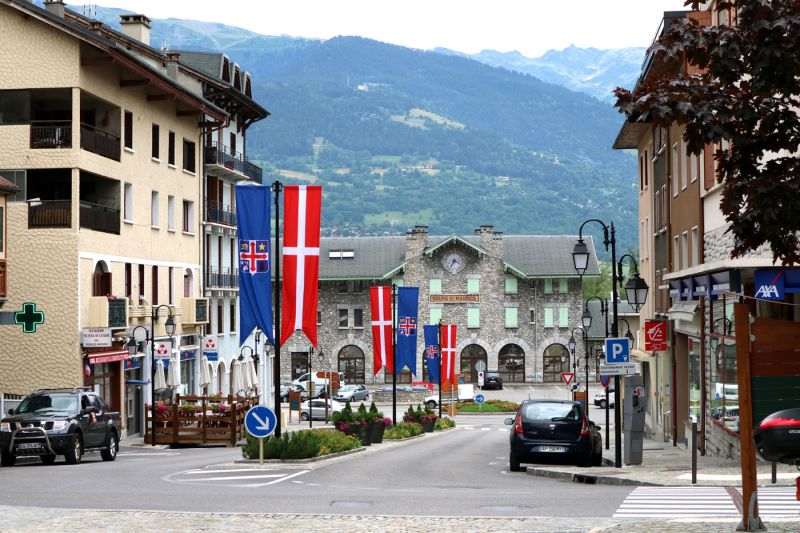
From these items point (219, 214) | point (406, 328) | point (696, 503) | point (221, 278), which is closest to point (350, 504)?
point (696, 503)

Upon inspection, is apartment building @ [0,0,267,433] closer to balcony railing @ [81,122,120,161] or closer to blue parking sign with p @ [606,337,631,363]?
balcony railing @ [81,122,120,161]

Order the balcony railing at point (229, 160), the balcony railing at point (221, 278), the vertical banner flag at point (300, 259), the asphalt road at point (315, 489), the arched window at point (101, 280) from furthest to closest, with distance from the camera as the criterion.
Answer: the balcony railing at point (221, 278) → the balcony railing at point (229, 160) → the arched window at point (101, 280) → the vertical banner flag at point (300, 259) → the asphalt road at point (315, 489)

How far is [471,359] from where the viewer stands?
105 m

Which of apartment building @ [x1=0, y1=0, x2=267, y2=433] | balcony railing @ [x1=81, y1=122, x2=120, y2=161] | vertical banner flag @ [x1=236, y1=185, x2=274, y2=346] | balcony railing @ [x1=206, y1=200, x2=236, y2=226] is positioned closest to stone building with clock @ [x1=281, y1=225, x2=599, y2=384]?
balcony railing @ [x1=206, y1=200, x2=236, y2=226]

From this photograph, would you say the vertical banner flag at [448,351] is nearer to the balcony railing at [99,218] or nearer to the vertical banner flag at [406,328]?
the vertical banner flag at [406,328]

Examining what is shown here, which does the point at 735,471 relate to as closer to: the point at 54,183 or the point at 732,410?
the point at 732,410

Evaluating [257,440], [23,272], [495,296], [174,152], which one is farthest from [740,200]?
[495,296]

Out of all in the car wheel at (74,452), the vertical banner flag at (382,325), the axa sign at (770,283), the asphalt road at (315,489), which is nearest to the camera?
the asphalt road at (315,489)

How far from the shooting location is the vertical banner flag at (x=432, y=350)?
2534 inches

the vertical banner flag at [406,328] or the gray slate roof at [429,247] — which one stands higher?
the gray slate roof at [429,247]

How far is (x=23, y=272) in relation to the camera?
42469 millimetres

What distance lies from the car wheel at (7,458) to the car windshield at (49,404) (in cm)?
132

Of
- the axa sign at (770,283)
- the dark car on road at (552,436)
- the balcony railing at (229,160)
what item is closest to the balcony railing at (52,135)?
the balcony railing at (229,160)

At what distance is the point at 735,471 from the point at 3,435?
15.6 metres
